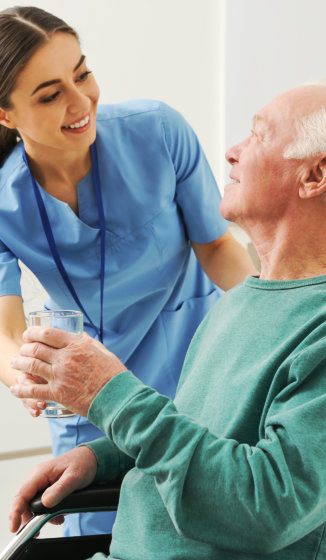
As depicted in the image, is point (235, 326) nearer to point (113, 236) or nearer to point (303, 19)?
point (113, 236)

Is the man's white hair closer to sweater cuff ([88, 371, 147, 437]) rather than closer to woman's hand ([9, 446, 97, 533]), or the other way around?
sweater cuff ([88, 371, 147, 437])

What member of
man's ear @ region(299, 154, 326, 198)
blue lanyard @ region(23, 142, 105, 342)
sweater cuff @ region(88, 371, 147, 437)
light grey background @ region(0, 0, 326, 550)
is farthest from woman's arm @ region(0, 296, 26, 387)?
light grey background @ region(0, 0, 326, 550)

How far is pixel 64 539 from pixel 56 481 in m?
0.12

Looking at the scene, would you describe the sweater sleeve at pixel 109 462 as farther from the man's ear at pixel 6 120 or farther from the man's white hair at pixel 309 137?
the man's ear at pixel 6 120

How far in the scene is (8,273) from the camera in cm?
171

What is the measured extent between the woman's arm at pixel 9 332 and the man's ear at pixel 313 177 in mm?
747

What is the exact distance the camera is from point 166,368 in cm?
180

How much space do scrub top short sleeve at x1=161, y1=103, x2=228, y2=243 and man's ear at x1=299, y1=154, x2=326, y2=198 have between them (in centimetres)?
59

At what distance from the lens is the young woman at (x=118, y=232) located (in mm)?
1695

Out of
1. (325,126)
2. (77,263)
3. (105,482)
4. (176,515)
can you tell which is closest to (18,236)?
(77,263)

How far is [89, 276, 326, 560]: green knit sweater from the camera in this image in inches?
34.9

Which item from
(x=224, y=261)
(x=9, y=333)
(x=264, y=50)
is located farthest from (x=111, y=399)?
(x=264, y=50)

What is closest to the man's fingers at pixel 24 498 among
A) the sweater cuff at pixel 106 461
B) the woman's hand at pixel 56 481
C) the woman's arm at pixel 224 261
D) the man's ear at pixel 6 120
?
the woman's hand at pixel 56 481

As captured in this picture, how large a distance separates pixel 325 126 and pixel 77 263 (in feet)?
2.60
